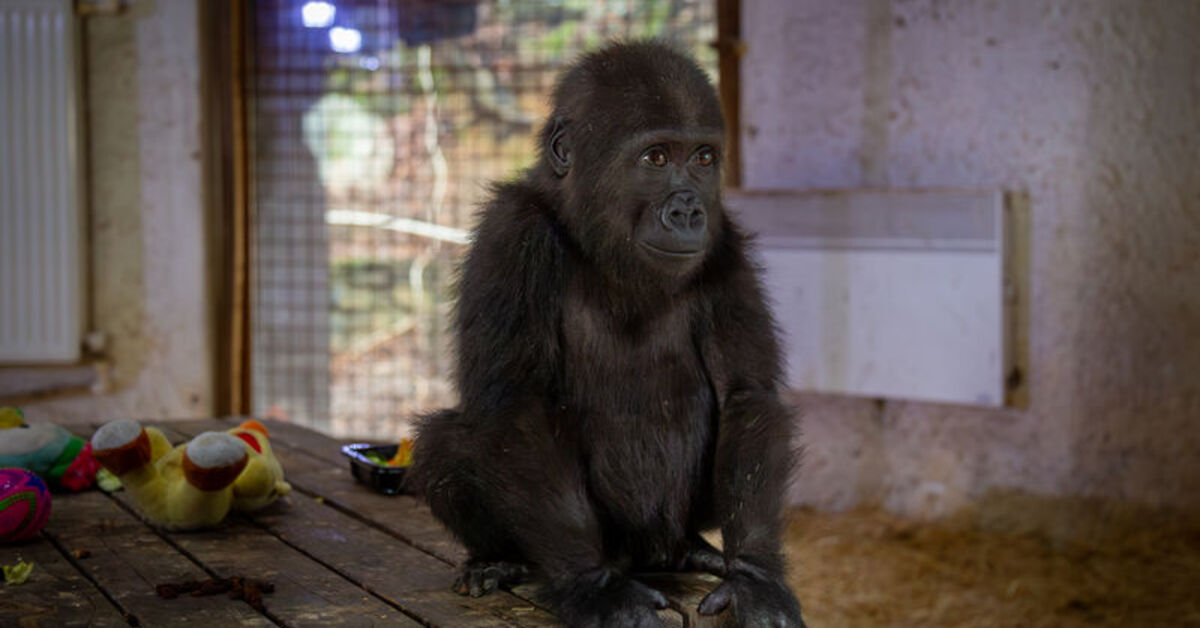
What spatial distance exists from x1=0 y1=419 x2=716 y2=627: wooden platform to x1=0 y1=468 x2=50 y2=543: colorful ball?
0.04 m

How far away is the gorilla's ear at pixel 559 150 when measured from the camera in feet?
7.64

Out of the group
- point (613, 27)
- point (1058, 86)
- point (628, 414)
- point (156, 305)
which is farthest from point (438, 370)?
point (628, 414)

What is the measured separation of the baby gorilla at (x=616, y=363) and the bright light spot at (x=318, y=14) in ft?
10.1

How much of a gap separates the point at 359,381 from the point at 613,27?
178 centimetres

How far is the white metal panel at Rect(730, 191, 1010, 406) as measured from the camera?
159 inches

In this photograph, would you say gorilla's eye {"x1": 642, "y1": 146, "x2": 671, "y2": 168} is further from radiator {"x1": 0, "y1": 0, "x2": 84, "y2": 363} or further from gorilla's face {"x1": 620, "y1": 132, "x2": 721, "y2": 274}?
radiator {"x1": 0, "y1": 0, "x2": 84, "y2": 363}

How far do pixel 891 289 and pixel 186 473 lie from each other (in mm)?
2521

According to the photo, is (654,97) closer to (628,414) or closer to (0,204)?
(628,414)

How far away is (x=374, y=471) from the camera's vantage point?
9.80 feet

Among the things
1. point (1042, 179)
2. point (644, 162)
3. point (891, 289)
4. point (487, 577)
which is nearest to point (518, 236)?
point (644, 162)

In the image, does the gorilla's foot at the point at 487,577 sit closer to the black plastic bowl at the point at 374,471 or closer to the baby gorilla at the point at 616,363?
the baby gorilla at the point at 616,363

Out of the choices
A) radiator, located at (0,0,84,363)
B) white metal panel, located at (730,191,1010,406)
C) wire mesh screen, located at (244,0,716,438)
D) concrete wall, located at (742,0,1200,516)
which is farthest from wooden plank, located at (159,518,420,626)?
radiator, located at (0,0,84,363)

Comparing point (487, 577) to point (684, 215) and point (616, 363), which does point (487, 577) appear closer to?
point (616, 363)

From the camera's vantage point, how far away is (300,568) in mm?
2355
